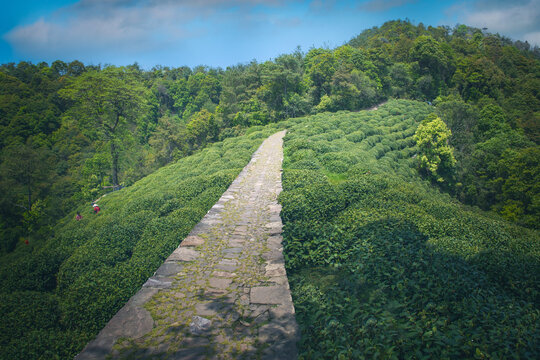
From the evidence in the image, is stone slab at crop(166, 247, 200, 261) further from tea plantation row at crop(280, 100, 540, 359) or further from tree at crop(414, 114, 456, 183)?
tree at crop(414, 114, 456, 183)

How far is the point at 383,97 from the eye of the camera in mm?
43188

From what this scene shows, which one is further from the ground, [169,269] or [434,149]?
[434,149]

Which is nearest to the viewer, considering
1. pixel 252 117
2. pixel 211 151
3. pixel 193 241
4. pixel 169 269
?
pixel 169 269

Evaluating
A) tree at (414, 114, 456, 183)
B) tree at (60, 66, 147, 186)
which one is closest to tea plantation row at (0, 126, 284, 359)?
tree at (60, 66, 147, 186)

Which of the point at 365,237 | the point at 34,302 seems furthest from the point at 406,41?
the point at 34,302

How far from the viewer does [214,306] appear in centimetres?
392

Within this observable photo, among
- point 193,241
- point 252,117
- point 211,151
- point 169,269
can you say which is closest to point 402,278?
point 169,269

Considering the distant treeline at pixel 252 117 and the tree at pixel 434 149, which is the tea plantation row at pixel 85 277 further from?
the tree at pixel 434 149

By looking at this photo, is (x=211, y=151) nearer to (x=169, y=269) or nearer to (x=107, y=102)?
(x=107, y=102)

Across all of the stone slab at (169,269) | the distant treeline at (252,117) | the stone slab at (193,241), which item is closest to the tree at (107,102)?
the distant treeline at (252,117)

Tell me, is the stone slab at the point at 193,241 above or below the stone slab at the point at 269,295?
above

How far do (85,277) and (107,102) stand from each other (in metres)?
23.4

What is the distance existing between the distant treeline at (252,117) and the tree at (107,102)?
3.6 inches

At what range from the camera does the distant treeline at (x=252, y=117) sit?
22891 millimetres
